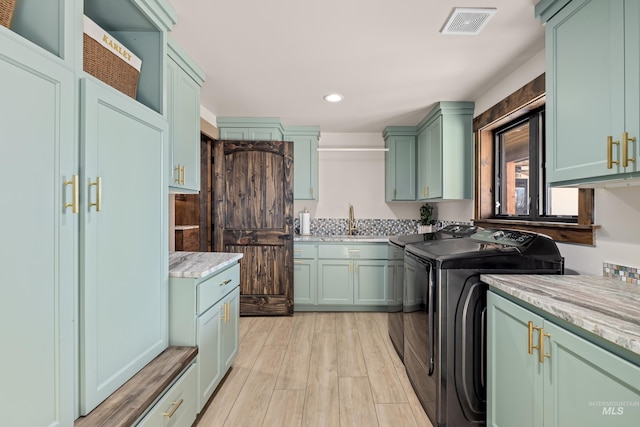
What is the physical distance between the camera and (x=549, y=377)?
1211 millimetres

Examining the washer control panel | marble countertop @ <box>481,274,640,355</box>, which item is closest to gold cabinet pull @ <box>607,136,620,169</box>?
marble countertop @ <box>481,274,640,355</box>

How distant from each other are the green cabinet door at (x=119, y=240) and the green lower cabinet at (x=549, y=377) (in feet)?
5.56

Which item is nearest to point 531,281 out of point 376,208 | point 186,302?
point 186,302

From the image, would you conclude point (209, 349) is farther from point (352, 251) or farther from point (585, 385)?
point (352, 251)

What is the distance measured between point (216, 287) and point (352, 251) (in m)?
2.10

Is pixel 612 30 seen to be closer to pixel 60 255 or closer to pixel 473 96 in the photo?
pixel 473 96

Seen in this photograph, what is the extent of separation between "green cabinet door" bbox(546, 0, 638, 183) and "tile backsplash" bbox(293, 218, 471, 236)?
2793mm

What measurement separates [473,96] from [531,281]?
82.0 inches

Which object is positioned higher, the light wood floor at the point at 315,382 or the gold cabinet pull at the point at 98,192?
the gold cabinet pull at the point at 98,192

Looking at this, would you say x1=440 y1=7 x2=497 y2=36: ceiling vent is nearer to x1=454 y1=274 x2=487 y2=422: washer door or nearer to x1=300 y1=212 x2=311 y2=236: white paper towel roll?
x1=454 y1=274 x2=487 y2=422: washer door

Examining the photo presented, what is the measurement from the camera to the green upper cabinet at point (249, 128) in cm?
373

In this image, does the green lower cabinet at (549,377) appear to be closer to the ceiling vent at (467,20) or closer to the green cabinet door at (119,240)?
the ceiling vent at (467,20)

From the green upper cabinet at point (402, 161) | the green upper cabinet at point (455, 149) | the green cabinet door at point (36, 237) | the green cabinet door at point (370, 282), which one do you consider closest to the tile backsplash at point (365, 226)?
the green upper cabinet at point (402, 161)

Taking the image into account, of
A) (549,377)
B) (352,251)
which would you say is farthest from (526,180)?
(352,251)
